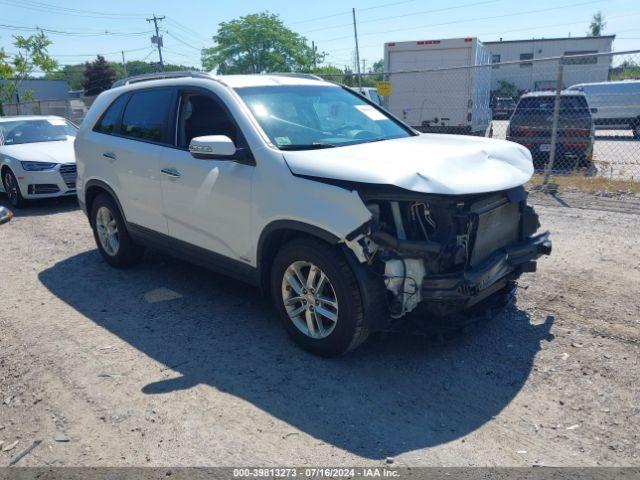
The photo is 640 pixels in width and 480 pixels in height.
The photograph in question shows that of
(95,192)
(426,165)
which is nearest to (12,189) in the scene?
(95,192)

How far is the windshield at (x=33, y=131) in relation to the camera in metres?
Result: 10.3

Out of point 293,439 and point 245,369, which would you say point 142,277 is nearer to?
point 245,369

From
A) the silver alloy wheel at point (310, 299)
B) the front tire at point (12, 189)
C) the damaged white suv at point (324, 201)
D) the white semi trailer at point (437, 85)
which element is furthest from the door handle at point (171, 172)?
the white semi trailer at point (437, 85)

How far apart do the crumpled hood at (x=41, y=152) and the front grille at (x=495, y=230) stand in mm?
7846

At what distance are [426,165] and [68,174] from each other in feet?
25.5

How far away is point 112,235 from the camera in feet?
19.4

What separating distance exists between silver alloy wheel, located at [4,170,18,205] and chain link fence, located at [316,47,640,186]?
24.8 feet

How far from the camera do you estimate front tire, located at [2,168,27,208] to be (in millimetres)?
9365

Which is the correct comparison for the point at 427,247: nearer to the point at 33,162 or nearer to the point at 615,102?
the point at 33,162

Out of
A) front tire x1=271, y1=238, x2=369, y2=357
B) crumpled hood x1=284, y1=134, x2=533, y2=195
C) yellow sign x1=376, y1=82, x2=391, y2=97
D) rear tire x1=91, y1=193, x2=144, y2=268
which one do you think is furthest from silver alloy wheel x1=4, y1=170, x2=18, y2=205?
yellow sign x1=376, y1=82, x2=391, y2=97

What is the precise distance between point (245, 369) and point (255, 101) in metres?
2.09

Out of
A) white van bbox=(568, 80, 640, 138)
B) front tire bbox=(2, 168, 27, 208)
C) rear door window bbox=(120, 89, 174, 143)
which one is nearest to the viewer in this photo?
rear door window bbox=(120, 89, 174, 143)

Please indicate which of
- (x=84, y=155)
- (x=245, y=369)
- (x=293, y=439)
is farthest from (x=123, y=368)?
(x=84, y=155)

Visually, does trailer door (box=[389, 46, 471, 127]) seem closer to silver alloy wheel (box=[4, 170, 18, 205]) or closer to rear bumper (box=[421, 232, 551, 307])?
silver alloy wheel (box=[4, 170, 18, 205])
